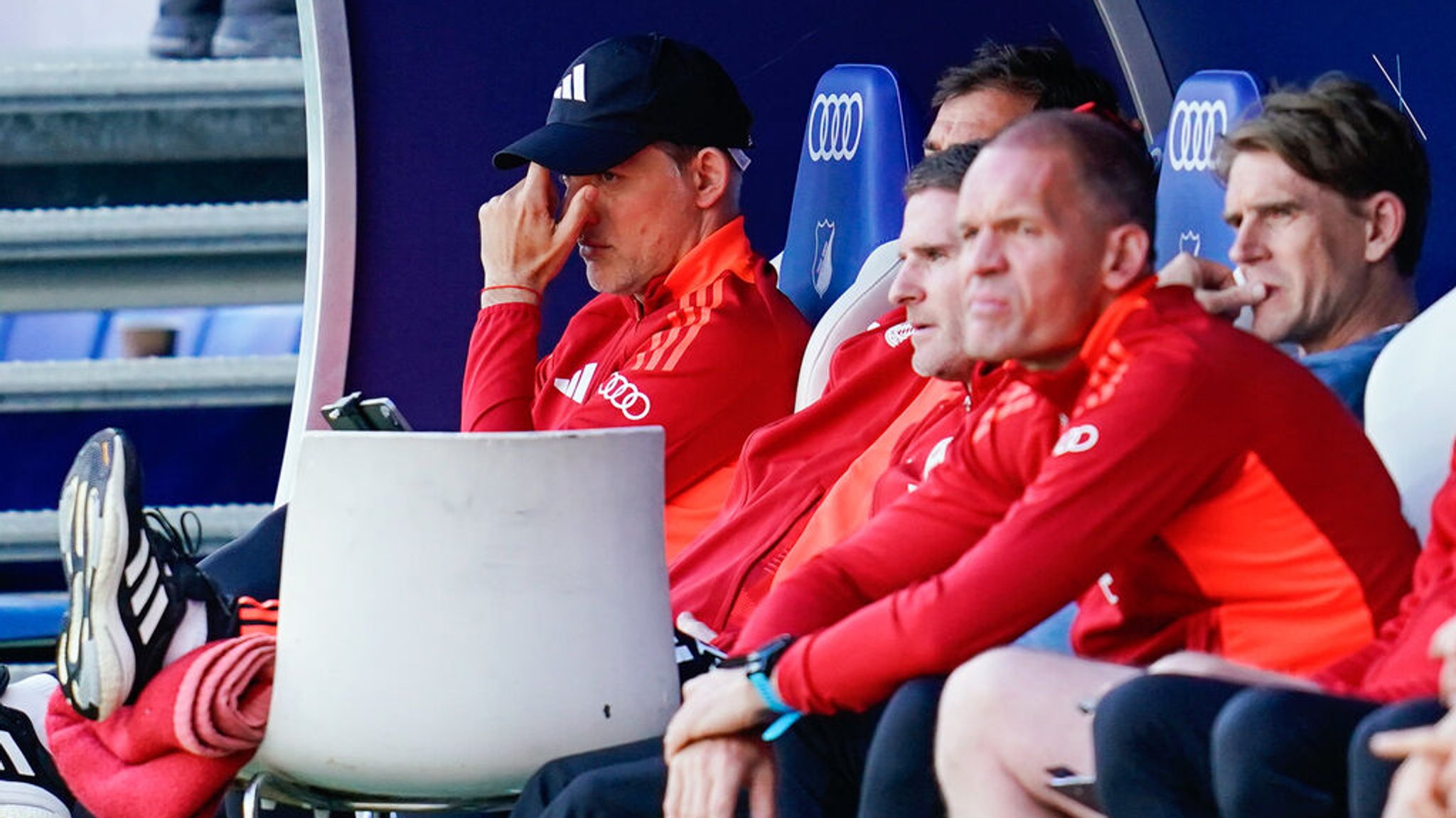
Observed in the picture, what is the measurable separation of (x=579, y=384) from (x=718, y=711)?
1349 mm

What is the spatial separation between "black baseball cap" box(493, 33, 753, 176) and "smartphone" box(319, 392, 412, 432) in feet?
1.74

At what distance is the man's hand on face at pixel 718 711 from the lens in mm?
2055

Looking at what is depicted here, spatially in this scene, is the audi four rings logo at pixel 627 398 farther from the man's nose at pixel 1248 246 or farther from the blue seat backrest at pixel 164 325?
the blue seat backrest at pixel 164 325

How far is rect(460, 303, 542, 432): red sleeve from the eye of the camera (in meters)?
3.35

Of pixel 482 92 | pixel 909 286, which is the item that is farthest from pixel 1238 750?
pixel 482 92

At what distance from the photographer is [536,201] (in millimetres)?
3479

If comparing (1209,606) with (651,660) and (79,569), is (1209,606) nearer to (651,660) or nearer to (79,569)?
(651,660)

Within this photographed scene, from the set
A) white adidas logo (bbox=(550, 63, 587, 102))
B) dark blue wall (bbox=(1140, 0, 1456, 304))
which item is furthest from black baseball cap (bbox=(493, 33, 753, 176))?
dark blue wall (bbox=(1140, 0, 1456, 304))

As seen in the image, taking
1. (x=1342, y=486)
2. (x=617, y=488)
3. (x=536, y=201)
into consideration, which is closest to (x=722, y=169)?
(x=536, y=201)

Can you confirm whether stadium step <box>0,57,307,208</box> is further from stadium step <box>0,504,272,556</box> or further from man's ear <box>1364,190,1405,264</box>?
man's ear <box>1364,190,1405,264</box>

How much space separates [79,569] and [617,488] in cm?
59

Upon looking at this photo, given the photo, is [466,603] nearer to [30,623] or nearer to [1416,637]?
[1416,637]

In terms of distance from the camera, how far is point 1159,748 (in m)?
1.71

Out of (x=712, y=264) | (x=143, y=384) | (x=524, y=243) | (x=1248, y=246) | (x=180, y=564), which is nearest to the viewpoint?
(x=1248, y=246)
